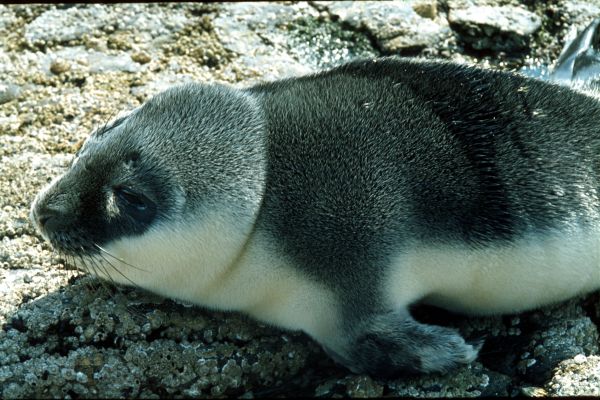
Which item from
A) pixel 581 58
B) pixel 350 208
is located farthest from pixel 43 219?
pixel 581 58

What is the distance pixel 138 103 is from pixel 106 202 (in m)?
1.46

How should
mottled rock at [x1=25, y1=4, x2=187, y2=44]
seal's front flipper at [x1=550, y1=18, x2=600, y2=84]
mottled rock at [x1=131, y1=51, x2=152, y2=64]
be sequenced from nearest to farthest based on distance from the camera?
1. seal's front flipper at [x1=550, y1=18, x2=600, y2=84]
2. mottled rock at [x1=131, y1=51, x2=152, y2=64]
3. mottled rock at [x1=25, y1=4, x2=187, y2=44]

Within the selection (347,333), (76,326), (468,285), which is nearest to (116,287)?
(76,326)

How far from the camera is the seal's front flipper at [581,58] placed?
5309 millimetres

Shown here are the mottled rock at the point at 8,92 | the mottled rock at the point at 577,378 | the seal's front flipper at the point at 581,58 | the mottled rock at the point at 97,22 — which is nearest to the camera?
the mottled rock at the point at 577,378

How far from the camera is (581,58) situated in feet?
17.9

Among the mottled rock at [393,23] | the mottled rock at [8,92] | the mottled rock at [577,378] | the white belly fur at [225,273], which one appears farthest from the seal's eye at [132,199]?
the mottled rock at [393,23]

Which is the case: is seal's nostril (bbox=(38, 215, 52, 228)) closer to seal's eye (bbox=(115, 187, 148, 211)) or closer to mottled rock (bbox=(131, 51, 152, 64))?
seal's eye (bbox=(115, 187, 148, 211))

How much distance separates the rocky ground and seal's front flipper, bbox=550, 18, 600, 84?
12.1 inches

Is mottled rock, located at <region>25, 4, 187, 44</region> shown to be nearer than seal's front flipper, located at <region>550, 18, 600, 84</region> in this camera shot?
No

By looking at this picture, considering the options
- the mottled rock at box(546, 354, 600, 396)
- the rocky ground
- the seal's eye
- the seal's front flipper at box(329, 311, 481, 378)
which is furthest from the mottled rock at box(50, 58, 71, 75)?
the mottled rock at box(546, 354, 600, 396)

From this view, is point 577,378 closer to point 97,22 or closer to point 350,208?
point 350,208

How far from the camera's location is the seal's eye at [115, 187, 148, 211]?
13.3 feet

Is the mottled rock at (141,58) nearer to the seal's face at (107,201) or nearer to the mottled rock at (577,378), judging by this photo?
the seal's face at (107,201)
